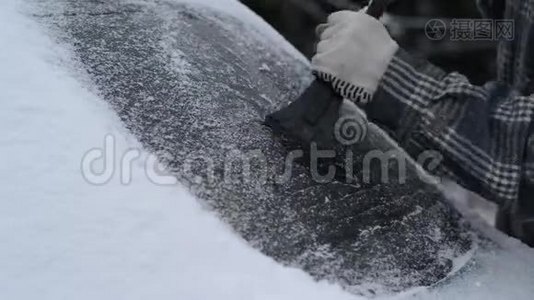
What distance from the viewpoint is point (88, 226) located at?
1.01 metres

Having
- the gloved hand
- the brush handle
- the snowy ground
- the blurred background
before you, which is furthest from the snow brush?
the blurred background

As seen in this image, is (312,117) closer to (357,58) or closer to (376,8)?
(357,58)

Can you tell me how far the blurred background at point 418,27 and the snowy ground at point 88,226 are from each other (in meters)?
3.29

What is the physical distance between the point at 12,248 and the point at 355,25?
74 centimetres

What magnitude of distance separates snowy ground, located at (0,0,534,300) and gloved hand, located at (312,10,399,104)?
0.40 metres

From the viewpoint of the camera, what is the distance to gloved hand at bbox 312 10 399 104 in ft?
4.37

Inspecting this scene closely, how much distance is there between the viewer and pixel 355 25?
4.43ft

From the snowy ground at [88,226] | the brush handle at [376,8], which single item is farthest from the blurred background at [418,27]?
the snowy ground at [88,226]

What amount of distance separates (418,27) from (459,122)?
3.14 m

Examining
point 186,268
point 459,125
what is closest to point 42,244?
point 186,268

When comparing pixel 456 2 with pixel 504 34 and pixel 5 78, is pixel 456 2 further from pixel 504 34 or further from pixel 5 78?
pixel 5 78

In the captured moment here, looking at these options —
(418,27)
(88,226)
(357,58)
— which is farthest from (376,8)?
(418,27)

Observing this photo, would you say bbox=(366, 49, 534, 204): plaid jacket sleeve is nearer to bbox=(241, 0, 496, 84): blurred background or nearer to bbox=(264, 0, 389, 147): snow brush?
bbox=(264, 0, 389, 147): snow brush

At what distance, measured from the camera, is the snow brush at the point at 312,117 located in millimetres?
Result: 1346
